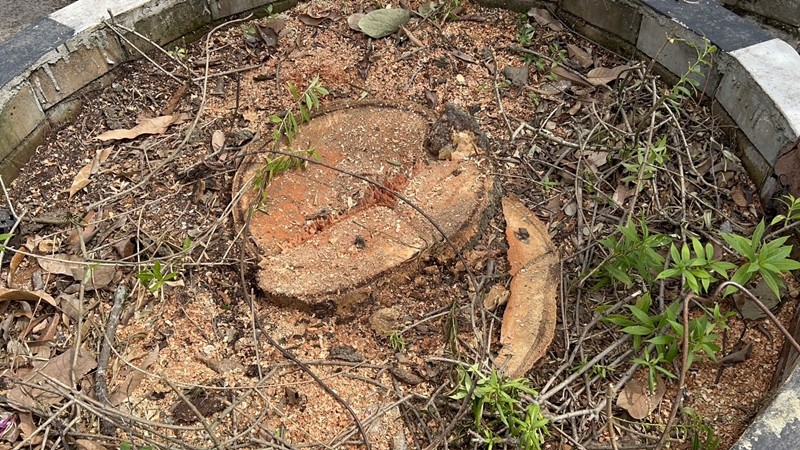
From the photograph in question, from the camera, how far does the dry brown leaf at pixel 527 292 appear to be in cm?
213

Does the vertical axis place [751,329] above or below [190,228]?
below

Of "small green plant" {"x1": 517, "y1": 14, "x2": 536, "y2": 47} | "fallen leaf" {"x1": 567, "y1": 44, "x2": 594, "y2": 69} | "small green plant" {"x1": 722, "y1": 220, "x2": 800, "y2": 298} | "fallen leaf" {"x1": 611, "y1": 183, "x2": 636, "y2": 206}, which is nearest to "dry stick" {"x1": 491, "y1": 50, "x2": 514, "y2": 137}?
"small green plant" {"x1": 517, "y1": 14, "x2": 536, "y2": 47}

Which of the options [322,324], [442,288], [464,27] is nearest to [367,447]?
Answer: [322,324]

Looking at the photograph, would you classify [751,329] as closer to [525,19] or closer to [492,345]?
[492,345]

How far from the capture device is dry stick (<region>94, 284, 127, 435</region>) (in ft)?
6.60

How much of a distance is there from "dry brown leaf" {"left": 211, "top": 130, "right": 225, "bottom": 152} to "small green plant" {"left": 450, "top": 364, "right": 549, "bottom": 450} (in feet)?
4.55

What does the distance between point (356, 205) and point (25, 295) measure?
1.14m

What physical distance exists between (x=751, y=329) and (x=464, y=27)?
189 centimetres

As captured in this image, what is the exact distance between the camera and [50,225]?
8.38 ft

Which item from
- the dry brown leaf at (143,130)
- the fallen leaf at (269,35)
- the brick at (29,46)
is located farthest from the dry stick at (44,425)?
the fallen leaf at (269,35)

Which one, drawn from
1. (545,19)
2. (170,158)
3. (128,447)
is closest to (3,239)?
(170,158)

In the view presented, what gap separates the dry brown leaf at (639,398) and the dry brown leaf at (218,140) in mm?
1765

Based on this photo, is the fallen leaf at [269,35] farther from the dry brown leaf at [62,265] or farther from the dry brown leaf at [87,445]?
the dry brown leaf at [87,445]

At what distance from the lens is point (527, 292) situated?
2.28m
